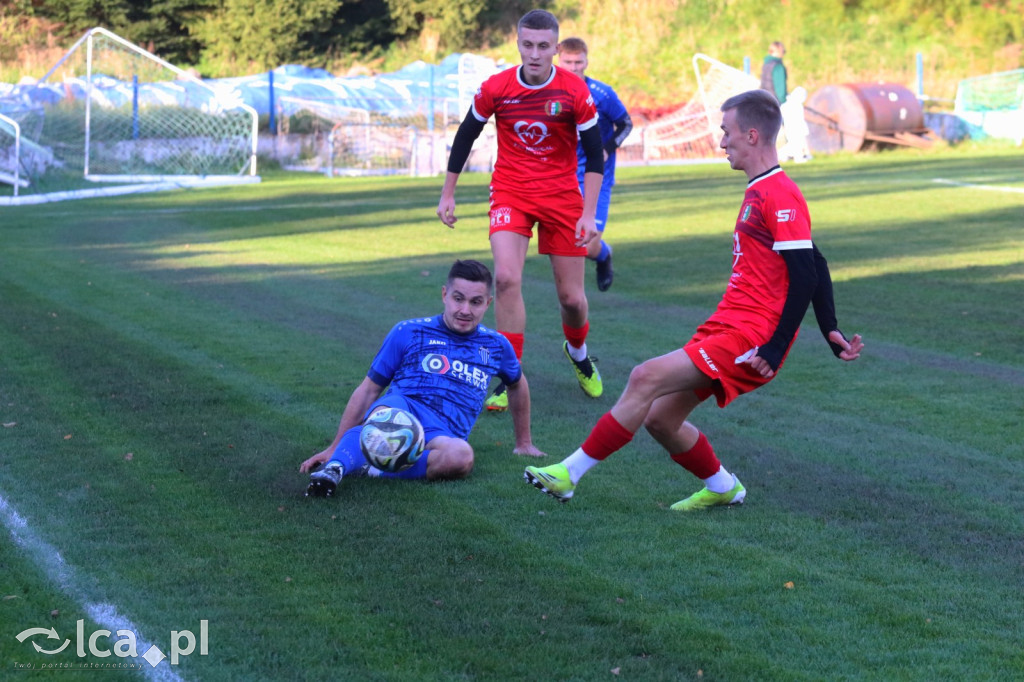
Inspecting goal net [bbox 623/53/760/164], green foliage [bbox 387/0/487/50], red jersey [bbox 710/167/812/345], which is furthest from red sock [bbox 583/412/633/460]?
green foliage [bbox 387/0/487/50]

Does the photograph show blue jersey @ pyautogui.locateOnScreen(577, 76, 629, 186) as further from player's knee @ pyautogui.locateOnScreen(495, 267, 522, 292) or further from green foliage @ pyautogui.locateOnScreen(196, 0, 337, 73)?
green foliage @ pyautogui.locateOnScreen(196, 0, 337, 73)

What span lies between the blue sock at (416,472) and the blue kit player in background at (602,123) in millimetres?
3256

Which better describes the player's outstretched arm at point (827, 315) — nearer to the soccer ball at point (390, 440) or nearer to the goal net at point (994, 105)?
the soccer ball at point (390, 440)

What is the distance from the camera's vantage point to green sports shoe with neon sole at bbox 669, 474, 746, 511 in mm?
5137

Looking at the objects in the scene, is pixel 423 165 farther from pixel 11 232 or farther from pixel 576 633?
pixel 576 633

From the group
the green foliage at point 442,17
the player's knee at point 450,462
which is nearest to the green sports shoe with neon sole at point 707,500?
the player's knee at point 450,462

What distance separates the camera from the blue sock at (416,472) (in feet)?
17.8

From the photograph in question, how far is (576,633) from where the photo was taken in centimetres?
375

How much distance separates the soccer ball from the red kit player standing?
5.18 ft

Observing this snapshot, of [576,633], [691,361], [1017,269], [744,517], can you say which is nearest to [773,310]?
[691,361]

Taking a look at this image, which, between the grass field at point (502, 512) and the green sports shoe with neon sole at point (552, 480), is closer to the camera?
the grass field at point (502, 512)

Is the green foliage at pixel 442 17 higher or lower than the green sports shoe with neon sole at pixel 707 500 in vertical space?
higher

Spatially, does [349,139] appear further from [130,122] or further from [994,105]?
[994,105]

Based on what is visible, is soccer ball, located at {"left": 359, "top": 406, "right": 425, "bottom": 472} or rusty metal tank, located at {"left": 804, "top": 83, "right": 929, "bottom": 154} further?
rusty metal tank, located at {"left": 804, "top": 83, "right": 929, "bottom": 154}
